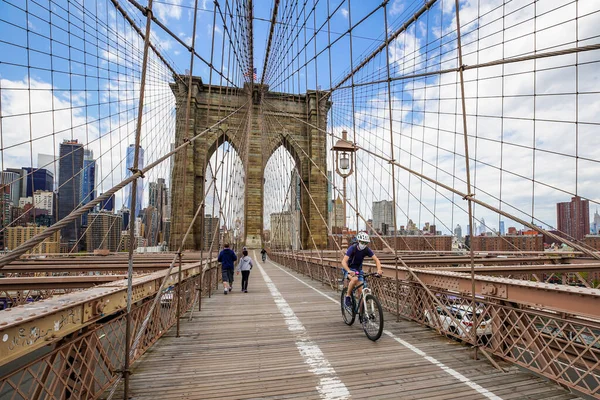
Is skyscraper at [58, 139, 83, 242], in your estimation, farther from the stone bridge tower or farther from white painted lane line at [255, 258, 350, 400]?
the stone bridge tower

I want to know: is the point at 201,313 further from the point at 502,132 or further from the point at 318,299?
the point at 502,132

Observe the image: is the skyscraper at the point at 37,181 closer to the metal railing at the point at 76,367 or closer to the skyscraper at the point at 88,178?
the skyscraper at the point at 88,178

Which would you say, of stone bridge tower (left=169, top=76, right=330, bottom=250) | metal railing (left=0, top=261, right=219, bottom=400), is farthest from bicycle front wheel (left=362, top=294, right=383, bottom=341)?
stone bridge tower (left=169, top=76, right=330, bottom=250)

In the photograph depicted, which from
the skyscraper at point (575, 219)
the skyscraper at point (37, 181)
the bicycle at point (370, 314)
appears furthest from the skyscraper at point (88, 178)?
the skyscraper at point (575, 219)

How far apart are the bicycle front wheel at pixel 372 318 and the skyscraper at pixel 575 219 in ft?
15.1

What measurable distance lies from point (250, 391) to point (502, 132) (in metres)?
A: 8.74

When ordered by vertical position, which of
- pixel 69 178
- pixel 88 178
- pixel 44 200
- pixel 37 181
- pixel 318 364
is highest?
pixel 88 178

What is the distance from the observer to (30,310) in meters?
1.99

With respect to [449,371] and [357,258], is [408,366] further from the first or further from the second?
[357,258]

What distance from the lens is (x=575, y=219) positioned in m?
6.71

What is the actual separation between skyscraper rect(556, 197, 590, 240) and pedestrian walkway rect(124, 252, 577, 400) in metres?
4.12

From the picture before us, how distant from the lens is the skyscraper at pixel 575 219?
6.59 meters

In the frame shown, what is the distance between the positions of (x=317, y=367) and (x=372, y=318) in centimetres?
Answer: 114

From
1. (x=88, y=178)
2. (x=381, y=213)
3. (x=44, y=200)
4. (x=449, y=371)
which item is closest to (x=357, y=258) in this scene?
(x=449, y=371)
